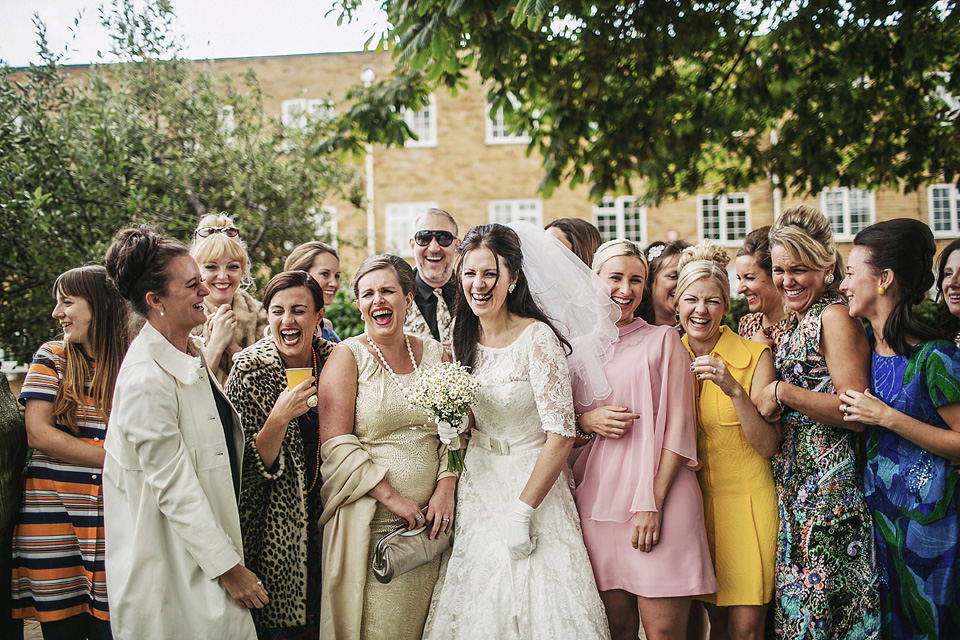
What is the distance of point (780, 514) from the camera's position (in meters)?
3.96

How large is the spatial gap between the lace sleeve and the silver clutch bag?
2.93ft

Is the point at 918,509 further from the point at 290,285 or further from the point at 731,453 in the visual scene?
the point at 290,285

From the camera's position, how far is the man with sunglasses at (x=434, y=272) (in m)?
5.65

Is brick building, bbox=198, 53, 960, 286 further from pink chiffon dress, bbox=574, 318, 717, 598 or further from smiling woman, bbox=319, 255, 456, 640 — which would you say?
pink chiffon dress, bbox=574, 318, 717, 598

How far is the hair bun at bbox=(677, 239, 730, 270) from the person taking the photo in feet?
14.9

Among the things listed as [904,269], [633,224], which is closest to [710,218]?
[633,224]

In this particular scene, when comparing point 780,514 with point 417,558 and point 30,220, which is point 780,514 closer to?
point 417,558

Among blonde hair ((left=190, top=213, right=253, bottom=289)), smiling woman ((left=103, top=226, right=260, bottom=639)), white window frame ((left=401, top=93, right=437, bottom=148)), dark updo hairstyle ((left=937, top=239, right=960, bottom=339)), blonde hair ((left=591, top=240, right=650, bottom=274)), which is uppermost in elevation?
white window frame ((left=401, top=93, right=437, bottom=148))

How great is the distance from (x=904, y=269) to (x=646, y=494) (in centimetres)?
181

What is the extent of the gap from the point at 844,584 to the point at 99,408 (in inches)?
165

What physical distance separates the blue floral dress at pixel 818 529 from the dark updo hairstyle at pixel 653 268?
38.1 inches

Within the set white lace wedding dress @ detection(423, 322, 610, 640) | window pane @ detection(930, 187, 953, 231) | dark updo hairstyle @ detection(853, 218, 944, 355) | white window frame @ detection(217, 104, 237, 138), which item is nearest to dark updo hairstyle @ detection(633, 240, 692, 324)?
white lace wedding dress @ detection(423, 322, 610, 640)

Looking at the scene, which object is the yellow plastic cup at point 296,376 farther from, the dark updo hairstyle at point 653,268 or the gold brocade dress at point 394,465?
the dark updo hairstyle at point 653,268

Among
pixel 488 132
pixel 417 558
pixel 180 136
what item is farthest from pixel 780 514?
pixel 488 132
